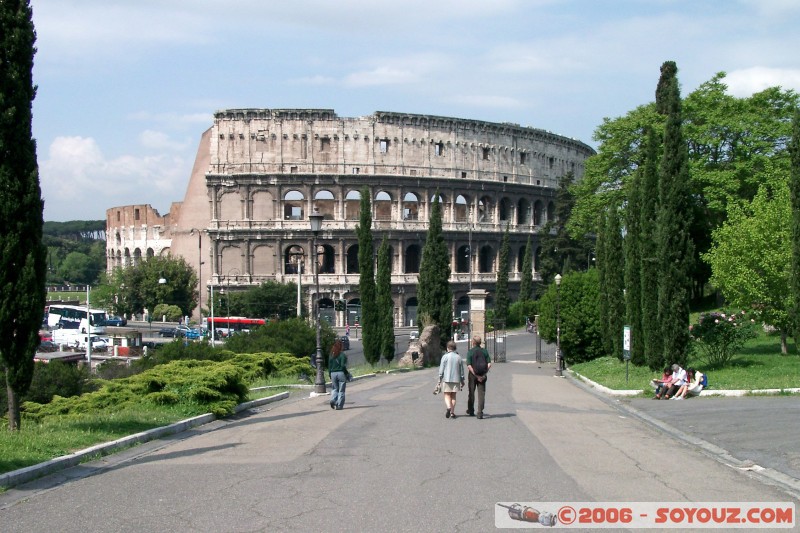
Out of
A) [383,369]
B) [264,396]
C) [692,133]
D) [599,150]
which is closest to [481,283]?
[599,150]

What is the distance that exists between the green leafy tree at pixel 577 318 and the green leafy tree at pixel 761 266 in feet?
42.1

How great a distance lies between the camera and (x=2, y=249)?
13.4 metres

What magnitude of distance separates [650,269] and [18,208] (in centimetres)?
2109

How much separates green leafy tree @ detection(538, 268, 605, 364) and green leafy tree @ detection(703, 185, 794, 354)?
12826 millimetres

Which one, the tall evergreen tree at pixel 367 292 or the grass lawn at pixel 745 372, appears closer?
the grass lawn at pixel 745 372

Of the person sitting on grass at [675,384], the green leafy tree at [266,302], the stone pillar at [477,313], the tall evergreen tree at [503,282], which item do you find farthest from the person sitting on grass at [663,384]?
the tall evergreen tree at [503,282]

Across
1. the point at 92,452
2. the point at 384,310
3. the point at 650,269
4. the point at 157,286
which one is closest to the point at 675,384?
the point at 650,269

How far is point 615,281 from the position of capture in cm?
3888

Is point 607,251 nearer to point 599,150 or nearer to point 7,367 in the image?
point 599,150

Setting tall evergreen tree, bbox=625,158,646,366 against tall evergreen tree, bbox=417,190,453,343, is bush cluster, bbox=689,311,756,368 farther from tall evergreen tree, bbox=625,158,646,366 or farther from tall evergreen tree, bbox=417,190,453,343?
tall evergreen tree, bbox=417,190,453,343

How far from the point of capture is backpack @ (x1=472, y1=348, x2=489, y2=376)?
56.0 feet

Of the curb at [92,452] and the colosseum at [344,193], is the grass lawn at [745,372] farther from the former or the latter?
the colosseum at [344,193]

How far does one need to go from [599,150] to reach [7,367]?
47.3m

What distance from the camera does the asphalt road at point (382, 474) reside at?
862 centimetres
